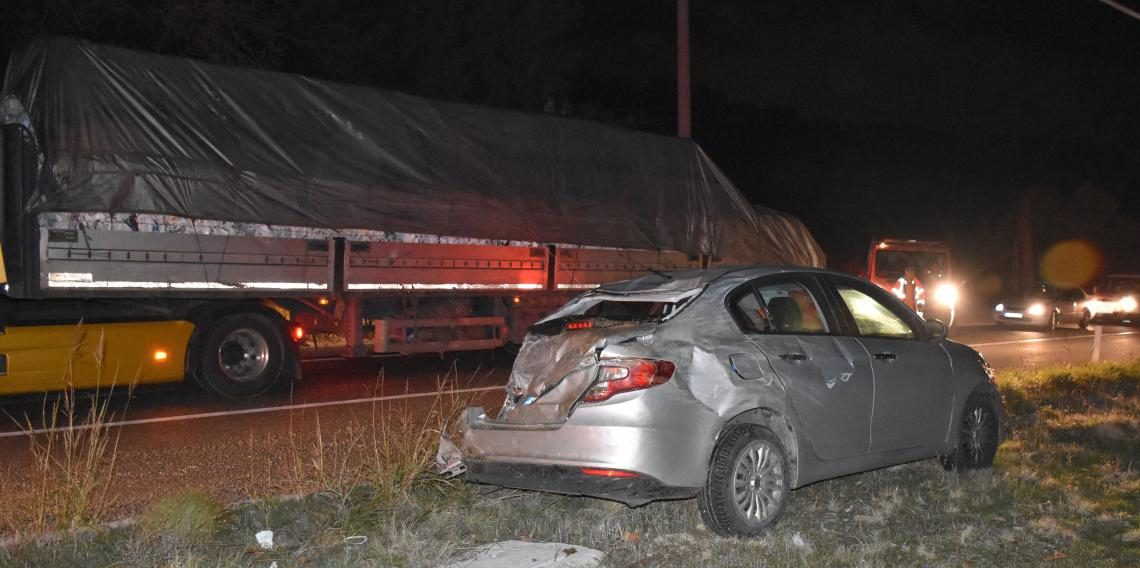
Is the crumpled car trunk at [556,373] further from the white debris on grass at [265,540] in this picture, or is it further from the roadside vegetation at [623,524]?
the white debris on grass at [265,540]

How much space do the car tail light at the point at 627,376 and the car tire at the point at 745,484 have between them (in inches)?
20.9

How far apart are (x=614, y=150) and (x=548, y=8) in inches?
526

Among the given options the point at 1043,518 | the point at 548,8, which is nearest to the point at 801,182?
the point at 548,8

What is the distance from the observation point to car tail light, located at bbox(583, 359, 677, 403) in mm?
5637

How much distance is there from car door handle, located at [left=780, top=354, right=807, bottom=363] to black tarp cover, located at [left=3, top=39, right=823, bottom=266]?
689 centimetres

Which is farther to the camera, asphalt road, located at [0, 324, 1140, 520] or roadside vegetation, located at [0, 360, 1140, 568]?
asphalt road, located at [0, 324, 1140, 520]

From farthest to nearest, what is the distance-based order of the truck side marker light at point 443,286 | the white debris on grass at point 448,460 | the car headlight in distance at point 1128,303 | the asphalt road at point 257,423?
the car headlight in distance at point 1128,303 → the truck side marker light at point 443,286 → the asphalt road at point 257,423 → the white debris on grass at point 448,460

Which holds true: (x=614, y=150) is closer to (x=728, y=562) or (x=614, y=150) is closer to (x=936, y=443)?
(x=936, y=443)

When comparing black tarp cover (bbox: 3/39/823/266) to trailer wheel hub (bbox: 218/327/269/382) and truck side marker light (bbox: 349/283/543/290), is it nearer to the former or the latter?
truck side marker light (bbox: 349/283/543/290)

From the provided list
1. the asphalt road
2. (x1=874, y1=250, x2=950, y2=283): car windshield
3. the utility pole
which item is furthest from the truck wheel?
(x1=874, y1=250, x2=950, y2=283): car windshield

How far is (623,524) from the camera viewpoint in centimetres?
618

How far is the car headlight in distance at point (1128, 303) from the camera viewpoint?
102 feet

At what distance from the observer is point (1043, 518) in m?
6.38

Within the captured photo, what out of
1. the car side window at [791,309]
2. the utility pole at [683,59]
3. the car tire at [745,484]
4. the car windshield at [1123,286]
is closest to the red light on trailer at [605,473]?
the car tire at [745,484]
